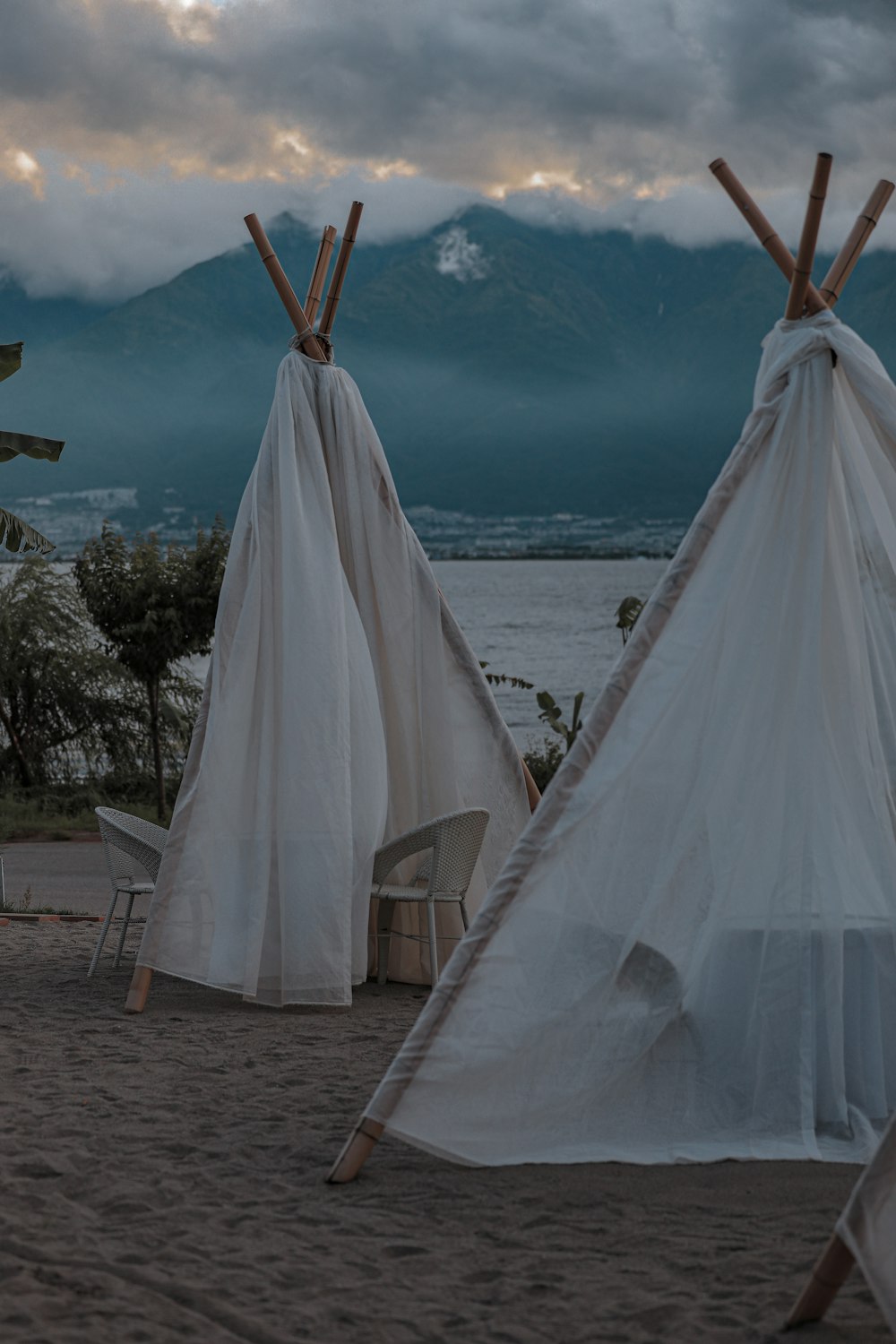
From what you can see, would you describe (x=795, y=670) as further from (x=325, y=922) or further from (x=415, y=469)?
(x=415, y=469)

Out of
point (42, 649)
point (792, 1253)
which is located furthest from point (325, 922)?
point (42, 649)

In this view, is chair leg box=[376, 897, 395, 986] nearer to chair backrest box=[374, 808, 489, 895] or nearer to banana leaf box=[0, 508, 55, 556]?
chair backrest box=[374, 808, 489, 895]

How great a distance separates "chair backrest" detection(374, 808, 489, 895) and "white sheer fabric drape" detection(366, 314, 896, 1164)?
5.60 feet

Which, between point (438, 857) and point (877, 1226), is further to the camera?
point (438, 857)

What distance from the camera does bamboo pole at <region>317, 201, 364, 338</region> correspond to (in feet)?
19.0

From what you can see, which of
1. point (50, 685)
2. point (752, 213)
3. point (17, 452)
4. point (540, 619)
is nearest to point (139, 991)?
point (752, 213)

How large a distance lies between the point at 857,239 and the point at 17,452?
6193 mm

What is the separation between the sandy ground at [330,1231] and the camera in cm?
253

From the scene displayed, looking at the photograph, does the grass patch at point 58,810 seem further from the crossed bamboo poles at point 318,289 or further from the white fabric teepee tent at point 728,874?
the white fabric teepee tent at point 728,874

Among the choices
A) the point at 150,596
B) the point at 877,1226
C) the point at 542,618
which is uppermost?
the point at 542,618

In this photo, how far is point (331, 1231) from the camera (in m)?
2.96

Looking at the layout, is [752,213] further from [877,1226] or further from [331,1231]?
[331,1231]

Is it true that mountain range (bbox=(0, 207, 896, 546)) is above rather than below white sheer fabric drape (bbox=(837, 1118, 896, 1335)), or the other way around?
above

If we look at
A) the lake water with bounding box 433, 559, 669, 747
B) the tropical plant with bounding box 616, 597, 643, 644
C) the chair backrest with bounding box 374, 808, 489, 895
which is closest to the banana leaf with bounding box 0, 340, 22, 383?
the chair backrest with bounding box 374, 808, 489, 895
